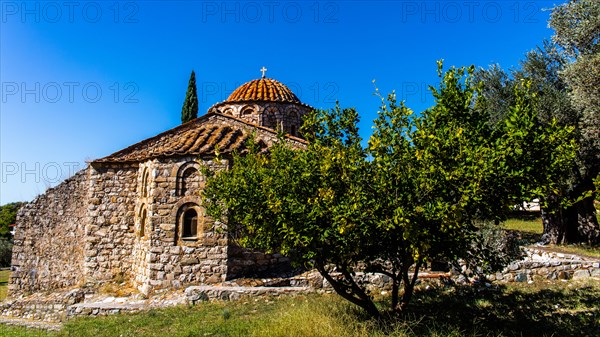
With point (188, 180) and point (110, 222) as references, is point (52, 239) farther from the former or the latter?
point (188, 180)

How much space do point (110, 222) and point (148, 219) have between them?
2443 millimetres

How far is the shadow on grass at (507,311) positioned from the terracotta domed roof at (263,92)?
10640 mm

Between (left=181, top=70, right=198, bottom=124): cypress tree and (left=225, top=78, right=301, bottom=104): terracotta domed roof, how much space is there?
19.8 ft

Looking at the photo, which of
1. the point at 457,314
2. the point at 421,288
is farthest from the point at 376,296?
the point at 457,314

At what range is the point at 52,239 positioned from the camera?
577 inches

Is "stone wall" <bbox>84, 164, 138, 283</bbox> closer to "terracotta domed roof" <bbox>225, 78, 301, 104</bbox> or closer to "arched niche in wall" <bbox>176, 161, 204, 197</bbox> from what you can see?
"arched niche in wall" <bbox>176, 161, 204, 197</bbox>

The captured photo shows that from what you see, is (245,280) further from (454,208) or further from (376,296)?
(454,208)

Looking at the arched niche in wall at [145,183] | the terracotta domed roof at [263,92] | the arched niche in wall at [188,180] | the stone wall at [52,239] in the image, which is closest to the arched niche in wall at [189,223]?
the arched niche in wall at [188,180]

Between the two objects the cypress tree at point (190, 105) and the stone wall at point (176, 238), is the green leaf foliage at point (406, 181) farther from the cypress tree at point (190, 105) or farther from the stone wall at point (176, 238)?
the cypress tree at point (190, 105)

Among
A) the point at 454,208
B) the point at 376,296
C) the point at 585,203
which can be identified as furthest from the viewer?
the point at 585,203

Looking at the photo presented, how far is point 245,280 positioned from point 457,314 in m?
5.47

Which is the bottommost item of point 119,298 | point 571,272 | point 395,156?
point 119,298

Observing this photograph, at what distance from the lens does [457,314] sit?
293 inches

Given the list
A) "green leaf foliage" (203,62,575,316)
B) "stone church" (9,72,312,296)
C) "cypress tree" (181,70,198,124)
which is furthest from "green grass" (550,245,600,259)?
"cypress tree" (181,70,198,124)
